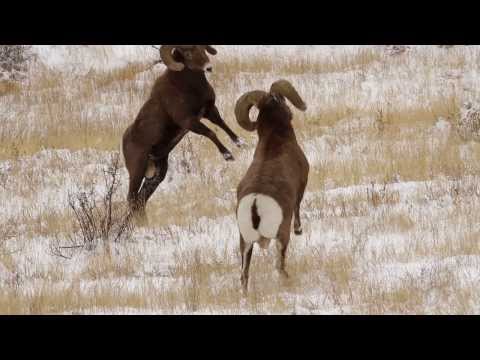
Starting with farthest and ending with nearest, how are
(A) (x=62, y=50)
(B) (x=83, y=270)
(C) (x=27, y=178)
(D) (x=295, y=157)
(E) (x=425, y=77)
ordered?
(A) (x=62, y=50) → (E) (x=425, y=77) → (C) (x=27, y=178) → (B) (x=83, y=270) → (D) (x=295, y=157)

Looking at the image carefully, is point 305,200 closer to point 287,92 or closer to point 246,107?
point 287,92

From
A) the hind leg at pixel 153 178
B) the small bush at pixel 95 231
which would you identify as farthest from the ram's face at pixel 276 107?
the hind leg at pixel 153 178

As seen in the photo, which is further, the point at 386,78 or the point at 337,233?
the point at 386,78

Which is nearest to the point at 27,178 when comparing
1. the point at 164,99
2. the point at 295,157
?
the point at 164,99

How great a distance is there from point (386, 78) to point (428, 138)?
3256 mm

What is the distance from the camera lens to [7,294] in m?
8.49

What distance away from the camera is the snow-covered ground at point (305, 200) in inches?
317

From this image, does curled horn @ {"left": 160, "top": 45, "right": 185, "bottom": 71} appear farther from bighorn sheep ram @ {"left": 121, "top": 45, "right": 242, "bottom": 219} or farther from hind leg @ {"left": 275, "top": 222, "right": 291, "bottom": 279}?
hind leg @ {"left": 275, "top": 222, "right": 291, "bottom": 279}

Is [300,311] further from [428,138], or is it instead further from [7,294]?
[428,138]

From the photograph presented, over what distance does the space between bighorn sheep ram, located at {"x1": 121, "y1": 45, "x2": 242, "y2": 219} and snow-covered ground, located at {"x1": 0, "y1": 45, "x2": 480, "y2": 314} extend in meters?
0.58

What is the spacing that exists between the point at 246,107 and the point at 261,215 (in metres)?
1.55

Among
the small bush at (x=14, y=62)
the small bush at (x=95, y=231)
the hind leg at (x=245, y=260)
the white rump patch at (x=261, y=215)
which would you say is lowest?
the hind leg at (x=245, y=260)

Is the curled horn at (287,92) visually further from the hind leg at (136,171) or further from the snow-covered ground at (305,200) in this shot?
the hind leg at (136,171)

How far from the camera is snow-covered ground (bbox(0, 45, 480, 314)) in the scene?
317 inches
